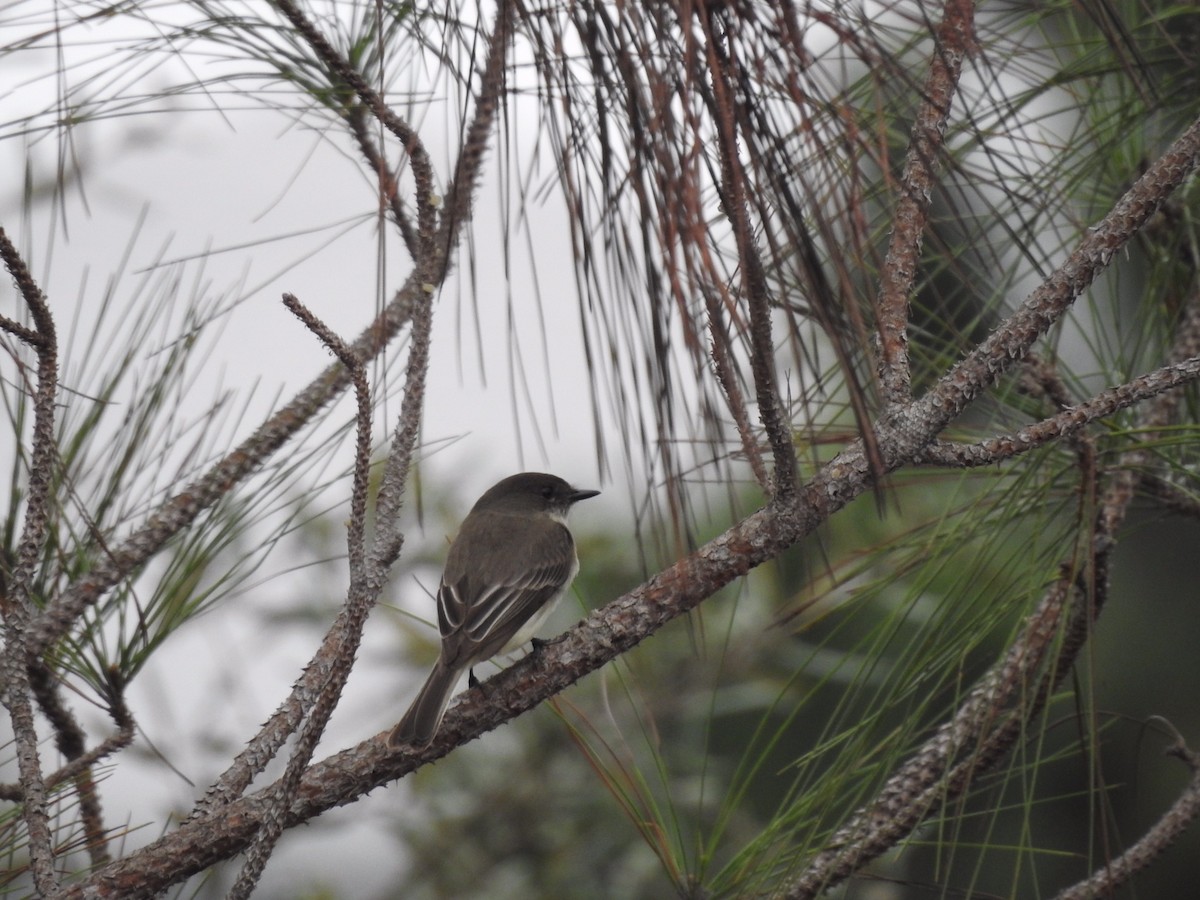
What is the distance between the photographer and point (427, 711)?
1.59m

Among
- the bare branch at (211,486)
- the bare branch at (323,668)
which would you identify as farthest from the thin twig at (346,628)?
the bare branch at (211,486)

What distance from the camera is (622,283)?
3.05 ft

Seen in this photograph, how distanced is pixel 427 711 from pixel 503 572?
3.14 ft

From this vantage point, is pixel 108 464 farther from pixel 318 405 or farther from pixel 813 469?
pixel 813 469

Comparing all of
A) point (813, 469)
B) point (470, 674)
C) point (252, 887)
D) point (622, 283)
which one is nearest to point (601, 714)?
point (470, 674)

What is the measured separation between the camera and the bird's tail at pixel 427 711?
132 cm

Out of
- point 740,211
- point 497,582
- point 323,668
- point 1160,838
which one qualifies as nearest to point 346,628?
point 323,668

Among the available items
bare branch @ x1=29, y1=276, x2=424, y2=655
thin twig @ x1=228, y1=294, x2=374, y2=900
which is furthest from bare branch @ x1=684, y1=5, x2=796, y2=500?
bare branch @ x1=29, y1=276, x2=424, y2=655

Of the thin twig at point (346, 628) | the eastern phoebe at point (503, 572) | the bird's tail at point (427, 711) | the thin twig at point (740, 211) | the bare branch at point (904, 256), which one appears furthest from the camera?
the eastern phoebe at point (503, 572)

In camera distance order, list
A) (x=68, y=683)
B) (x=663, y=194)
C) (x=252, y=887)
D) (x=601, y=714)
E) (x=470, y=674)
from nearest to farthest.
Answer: (x=663, y=194) → (x=252, y=887) → (x=68, y=683) → (x=470, y=674) → (x=601, y=714)

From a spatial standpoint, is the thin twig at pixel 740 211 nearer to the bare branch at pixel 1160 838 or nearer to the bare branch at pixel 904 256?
the bare branch at pixel 904 256

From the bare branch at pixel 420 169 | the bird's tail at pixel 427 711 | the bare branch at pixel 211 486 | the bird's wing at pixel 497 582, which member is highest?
the bare branch at pixel 420 169

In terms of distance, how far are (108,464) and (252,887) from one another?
→ 71 cm

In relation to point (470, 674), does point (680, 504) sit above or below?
above
